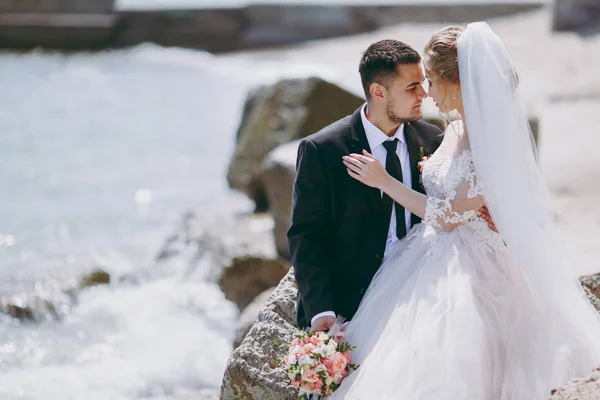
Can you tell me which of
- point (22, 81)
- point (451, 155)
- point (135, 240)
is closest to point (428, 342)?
point (451, 155)

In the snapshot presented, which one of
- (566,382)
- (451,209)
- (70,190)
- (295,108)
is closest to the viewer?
(566,382)

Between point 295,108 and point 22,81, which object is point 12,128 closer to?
point 22,81

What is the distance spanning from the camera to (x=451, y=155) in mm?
3408

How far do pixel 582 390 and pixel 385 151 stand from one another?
128cm

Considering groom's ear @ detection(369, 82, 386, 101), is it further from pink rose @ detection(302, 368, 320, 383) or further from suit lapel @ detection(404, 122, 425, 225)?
pink rose @ detection(302, 368, 320, 383)

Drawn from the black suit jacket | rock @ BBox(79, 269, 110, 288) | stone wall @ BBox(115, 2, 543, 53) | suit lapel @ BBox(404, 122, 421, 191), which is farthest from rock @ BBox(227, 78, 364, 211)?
stone wall @ BBox(115, 2, 543, 53)

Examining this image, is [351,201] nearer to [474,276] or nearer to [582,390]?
[474,276]

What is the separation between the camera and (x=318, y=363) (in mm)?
3076

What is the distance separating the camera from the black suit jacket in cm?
345

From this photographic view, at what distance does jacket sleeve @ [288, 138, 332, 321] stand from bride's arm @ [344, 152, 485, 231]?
17 cm

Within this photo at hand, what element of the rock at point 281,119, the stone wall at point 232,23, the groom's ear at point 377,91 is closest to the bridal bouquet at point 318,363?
the groom's ear at point 377,91

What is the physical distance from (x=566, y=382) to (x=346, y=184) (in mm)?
1074

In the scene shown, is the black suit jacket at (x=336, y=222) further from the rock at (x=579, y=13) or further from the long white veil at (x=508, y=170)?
the rock at (x=579, y=13)

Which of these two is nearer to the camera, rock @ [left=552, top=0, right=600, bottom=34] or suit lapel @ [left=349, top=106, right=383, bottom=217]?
suit lapel @ [left=349, top=106, right=383, bottom=217]
